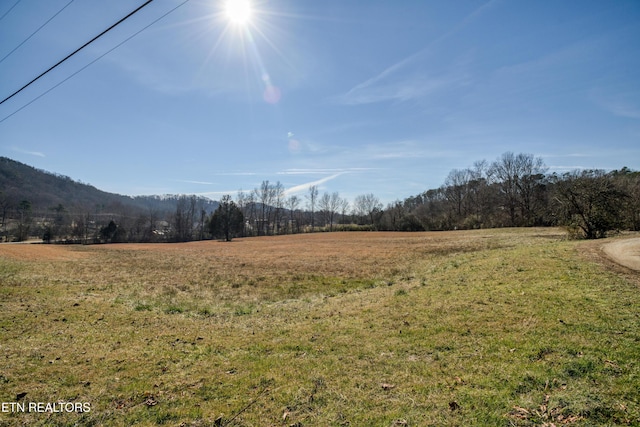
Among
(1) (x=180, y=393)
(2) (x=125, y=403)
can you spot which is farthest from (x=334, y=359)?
(2) (x=125, y=403)

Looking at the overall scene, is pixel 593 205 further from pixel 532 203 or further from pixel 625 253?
pixel 532 203

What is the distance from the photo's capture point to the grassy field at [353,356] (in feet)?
14.4

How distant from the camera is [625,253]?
12750 millimetres

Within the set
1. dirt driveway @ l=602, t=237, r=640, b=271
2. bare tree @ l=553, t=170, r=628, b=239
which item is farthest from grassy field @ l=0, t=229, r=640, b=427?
bare tree @ l=553, t=170, r=628, b=239

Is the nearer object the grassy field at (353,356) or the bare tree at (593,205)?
the grassy field at (353,356)

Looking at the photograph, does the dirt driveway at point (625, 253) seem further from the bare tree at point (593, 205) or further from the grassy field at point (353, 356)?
the bare tree at point (593, 205)

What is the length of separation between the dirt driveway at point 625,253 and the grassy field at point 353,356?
798 mm

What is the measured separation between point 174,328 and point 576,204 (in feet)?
94.2

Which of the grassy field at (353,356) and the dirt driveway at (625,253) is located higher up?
the dirt driveway at (625,253)

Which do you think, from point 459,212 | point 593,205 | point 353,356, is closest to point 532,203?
point 459,212

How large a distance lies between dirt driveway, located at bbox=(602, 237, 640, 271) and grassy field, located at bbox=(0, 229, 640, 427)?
0.80 m

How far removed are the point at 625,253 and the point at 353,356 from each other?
14.5 m

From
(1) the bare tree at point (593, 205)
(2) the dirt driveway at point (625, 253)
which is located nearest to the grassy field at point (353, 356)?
(2) the dirt driveway at point (625, 253)

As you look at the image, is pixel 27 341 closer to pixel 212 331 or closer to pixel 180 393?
pixel 212 331
